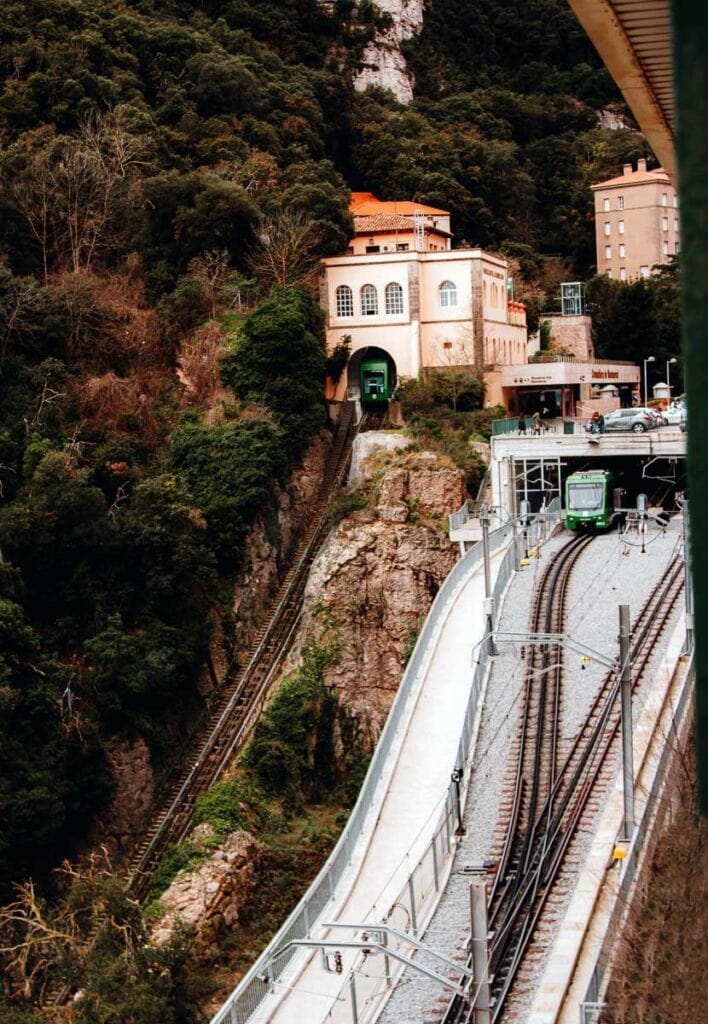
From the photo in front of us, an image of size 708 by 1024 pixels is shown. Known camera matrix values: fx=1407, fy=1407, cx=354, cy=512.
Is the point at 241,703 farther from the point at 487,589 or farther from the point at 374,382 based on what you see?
the point at 374,382

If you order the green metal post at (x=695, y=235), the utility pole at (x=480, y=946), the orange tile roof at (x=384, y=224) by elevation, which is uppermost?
the orange tile roof at (x=384, y=224)

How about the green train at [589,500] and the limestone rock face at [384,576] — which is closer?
the limestone rock face at [384,576]

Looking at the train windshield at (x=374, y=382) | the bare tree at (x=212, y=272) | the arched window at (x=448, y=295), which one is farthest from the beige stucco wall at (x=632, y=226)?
the bare tree at (x=212, y=272)

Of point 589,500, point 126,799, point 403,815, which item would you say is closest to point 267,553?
point 589,500

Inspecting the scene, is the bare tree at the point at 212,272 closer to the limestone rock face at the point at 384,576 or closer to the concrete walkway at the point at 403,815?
the limestone rock face at the point at 384,576

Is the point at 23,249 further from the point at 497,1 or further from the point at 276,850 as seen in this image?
the point at 497,1

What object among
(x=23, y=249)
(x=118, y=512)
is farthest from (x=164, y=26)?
(x=118, y=512)

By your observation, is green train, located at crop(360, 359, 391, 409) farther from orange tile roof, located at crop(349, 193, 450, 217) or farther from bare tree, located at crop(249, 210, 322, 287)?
orange tile roof, located at crop(349, 193, 450, 217)

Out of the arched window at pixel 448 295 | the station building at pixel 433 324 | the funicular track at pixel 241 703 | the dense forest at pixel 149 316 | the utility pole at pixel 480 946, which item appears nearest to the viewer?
the utility pole at pixel 480 946
